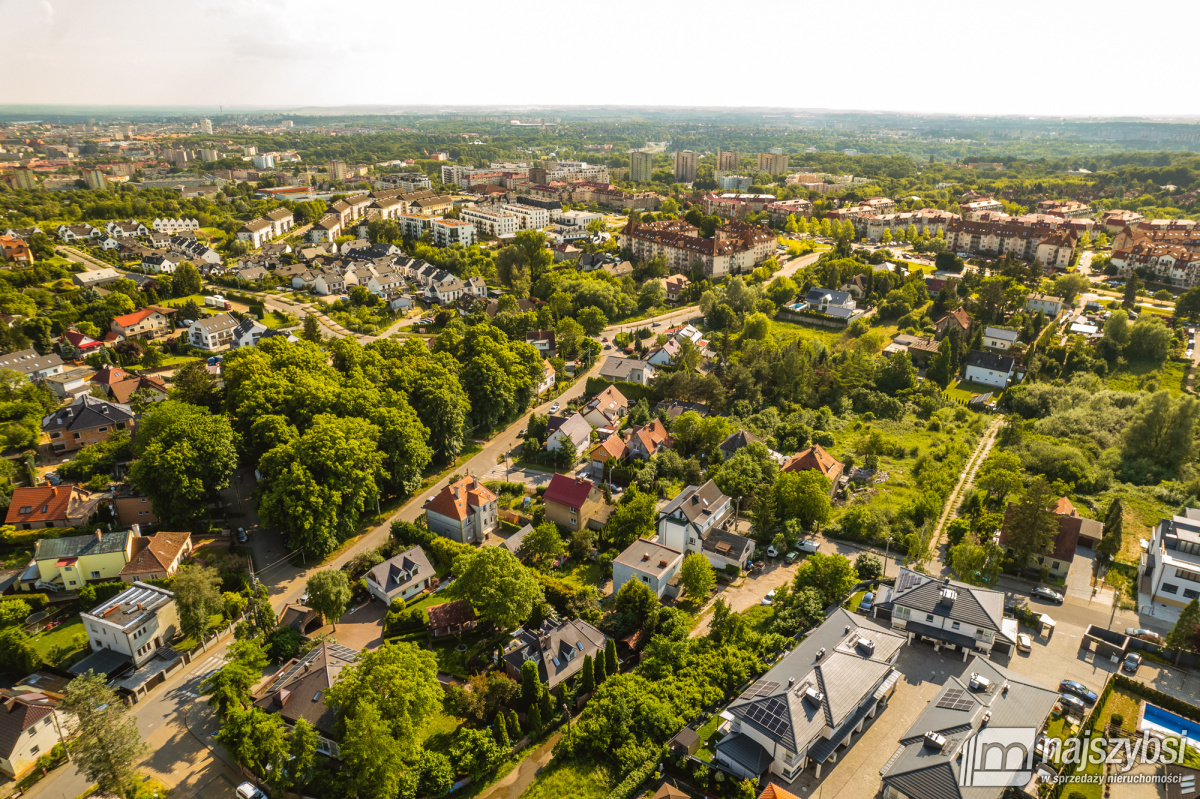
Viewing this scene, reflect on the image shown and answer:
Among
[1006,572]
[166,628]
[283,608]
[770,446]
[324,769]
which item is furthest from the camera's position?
[770,446]

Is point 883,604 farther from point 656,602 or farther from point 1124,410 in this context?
point 1124,410

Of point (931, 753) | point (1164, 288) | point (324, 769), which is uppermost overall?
point (1164, 288)

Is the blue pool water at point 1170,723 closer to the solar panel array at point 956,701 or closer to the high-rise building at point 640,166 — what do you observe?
the solar panel array at point 956,701

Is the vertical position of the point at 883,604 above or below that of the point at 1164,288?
below

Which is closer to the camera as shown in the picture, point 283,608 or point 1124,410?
point 283,608

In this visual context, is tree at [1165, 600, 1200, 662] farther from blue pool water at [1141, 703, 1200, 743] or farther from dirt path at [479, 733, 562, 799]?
dirt path at [479, 733, 562, 799]

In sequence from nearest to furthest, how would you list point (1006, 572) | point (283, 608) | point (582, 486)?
point (283, 608) → point (1006, 572) → point (582, 486)

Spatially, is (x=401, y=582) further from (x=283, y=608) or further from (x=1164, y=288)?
(x=1164, y=288)

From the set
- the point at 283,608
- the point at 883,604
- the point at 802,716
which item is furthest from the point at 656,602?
the point at 283,608
